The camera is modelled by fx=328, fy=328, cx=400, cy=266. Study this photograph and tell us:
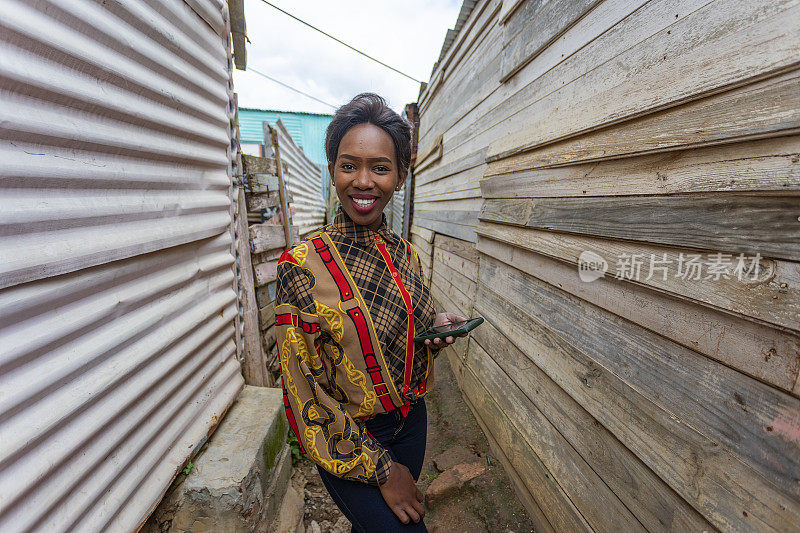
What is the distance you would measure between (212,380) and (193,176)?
4.22 ft

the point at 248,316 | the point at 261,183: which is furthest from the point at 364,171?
the point at 261,183

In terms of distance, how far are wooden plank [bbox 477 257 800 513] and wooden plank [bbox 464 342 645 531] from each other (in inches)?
22.9

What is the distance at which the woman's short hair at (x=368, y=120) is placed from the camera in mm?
1359

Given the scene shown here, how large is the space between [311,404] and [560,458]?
1534 mm

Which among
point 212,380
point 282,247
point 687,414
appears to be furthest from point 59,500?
point 282,247

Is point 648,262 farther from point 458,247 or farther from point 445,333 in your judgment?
point 458,247

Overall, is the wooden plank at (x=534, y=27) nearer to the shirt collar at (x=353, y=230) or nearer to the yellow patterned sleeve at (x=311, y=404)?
the shirt collar at (x=353, y=230)

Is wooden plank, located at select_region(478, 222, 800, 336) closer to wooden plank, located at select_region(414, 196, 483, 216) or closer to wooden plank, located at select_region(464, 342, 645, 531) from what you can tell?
wooden plank, located at select_region(464, 342, 645, 531)

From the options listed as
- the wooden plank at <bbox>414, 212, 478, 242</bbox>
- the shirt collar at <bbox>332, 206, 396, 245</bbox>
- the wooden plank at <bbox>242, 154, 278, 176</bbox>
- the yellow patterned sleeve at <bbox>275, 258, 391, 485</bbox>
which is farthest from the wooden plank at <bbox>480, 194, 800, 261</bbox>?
the wooden plank at <bbox>242, 154, 278, 176</bbox>

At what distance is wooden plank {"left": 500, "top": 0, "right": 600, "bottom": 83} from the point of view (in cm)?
187

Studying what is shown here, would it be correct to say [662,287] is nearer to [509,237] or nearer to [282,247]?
[509,237]

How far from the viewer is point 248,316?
2770mm

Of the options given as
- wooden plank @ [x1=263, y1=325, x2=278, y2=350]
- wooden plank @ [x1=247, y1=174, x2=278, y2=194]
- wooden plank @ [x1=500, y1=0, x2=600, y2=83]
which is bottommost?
wooden plank @ [x1=263, y1=325, x2=278, y2=350]

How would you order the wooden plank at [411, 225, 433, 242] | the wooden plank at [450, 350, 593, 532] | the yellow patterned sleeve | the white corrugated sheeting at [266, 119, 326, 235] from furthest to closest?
the wooden plank at [411, 225, 433, 242], the white corrugated sheeting at [266, 119, 326, 235], the wooden plank at [450, 350, 593, 532], the yellow patterned sleeve
